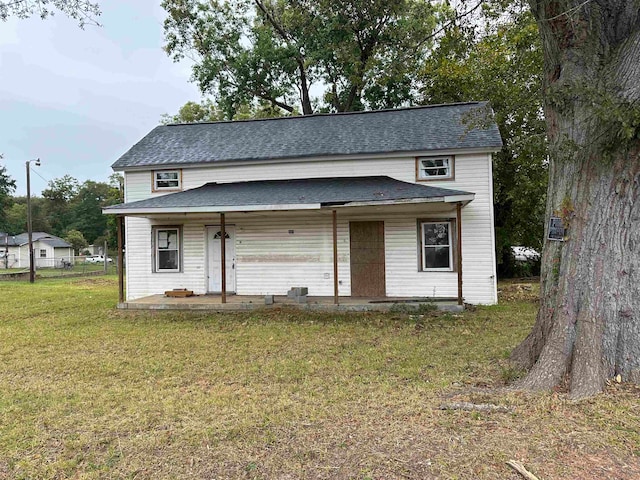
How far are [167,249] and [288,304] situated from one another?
4.60 metres

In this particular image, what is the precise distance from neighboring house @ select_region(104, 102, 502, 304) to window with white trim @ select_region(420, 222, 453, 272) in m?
0.03

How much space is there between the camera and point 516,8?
276 inches

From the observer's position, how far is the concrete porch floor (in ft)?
33.1

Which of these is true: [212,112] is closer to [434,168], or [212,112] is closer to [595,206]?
[434,168]

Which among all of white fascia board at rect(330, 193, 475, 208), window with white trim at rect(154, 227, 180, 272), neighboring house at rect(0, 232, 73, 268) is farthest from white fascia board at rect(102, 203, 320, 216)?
neighboring house at rect(0, 232, 73, 268)

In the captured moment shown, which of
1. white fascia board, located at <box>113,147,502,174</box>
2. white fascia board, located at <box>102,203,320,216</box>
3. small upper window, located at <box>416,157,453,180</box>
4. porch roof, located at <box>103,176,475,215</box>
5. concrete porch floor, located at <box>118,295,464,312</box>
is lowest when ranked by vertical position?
concrete porch floor, located at <box>118,295,464,312</box>

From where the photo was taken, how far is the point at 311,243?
11.9 metres

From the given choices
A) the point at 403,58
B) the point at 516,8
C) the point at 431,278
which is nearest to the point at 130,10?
the point at 403,58

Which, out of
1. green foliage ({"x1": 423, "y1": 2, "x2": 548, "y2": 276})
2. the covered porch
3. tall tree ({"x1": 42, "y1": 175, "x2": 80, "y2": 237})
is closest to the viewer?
the covered porch

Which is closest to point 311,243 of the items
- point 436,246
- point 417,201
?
point 436,246

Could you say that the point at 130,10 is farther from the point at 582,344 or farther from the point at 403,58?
the point at 582,344

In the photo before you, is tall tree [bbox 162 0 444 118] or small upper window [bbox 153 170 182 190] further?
tall tree [bbox 162 0 444 118]

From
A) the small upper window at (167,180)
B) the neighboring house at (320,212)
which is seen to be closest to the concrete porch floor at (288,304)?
the neighboring house at (320,212)

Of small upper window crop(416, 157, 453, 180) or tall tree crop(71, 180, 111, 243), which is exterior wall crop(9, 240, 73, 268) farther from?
small upper window crop(416, 157, 453, 180)
